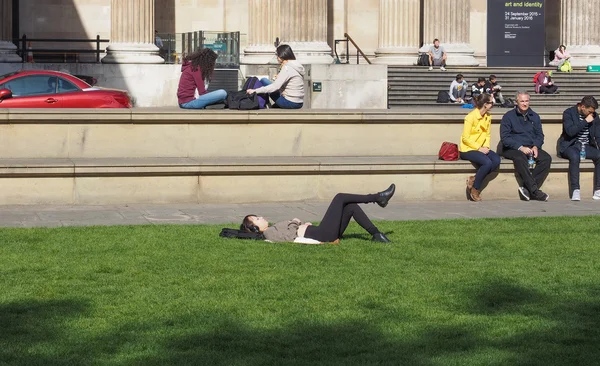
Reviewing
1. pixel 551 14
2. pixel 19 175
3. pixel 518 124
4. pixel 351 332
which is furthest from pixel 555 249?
pixel 551 14

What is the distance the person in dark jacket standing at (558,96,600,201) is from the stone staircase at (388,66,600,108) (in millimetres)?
16981

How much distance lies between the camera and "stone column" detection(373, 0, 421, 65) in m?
39.3

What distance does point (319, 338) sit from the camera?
9.23 m

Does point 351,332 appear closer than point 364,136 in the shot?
Yes

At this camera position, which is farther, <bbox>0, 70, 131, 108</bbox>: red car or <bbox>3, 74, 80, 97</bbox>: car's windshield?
<bbox>3, 74, 80, 97</bbox>: car's windshield

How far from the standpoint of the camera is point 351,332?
30.9ft

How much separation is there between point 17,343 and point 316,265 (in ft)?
13.2

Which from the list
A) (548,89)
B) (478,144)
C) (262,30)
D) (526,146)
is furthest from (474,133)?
(548,89)

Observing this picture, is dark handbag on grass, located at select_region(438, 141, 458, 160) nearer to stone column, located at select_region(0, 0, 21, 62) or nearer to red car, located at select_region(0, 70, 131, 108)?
red car, located at select_region(0, 70, 131, 108)

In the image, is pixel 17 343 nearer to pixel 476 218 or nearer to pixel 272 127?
pixel 476 218

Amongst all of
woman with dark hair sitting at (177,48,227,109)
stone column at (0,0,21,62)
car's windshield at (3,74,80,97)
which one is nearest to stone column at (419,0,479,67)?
stone column at (0,0,21,62)

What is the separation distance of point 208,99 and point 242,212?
11.1 ft

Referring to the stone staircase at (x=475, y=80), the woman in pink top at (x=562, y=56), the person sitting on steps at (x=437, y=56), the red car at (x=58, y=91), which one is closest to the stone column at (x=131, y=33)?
the stone staircase at (x=475, y=80)

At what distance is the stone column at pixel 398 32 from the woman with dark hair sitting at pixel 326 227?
25849mm
